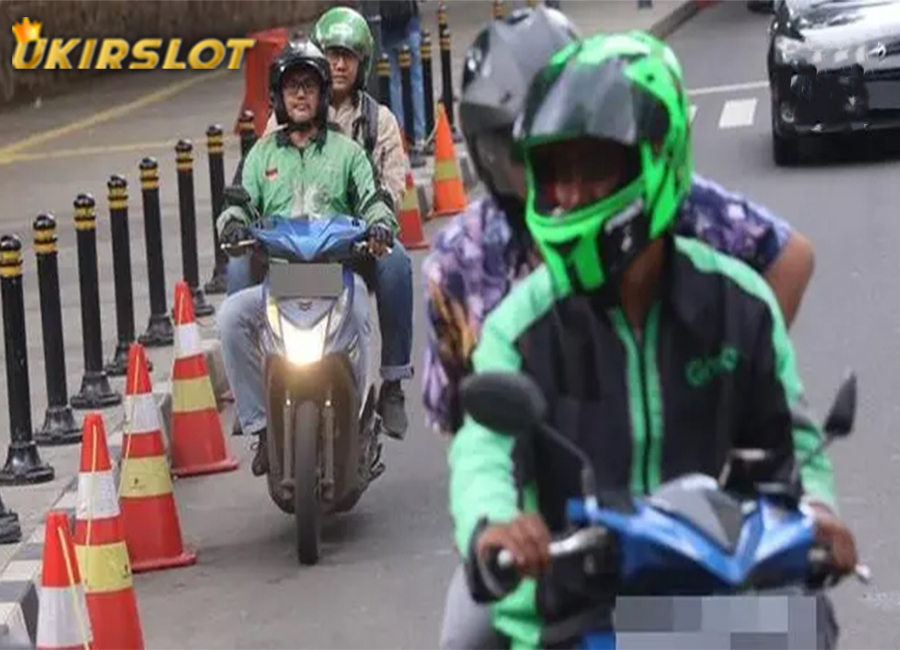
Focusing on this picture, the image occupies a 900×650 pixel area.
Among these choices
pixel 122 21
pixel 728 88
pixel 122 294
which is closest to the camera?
pixel 122 294

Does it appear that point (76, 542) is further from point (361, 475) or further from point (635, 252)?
point (635, 252)

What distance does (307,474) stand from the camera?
8664mm

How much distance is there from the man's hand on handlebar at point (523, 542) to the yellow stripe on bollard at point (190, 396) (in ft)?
22.7

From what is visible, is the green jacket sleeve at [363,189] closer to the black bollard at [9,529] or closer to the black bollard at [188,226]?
the black bollard at [9,529]

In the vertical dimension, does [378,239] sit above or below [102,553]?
above

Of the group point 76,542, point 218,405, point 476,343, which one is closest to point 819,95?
point 218,405

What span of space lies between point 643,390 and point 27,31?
23.6 m

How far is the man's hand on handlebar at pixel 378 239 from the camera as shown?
352 inches

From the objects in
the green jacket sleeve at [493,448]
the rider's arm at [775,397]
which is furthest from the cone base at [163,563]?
the rider's arm at [775,397]

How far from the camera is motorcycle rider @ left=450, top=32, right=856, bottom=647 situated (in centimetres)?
369

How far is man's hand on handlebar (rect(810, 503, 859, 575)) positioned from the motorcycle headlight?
5.15 meters

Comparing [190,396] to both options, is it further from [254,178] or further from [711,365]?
[711,365]

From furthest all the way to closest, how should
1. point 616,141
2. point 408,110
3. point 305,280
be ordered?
point 408,110 < point 305,280 < point 616,141

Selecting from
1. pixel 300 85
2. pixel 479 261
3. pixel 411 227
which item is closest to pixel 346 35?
pixel 300 85
